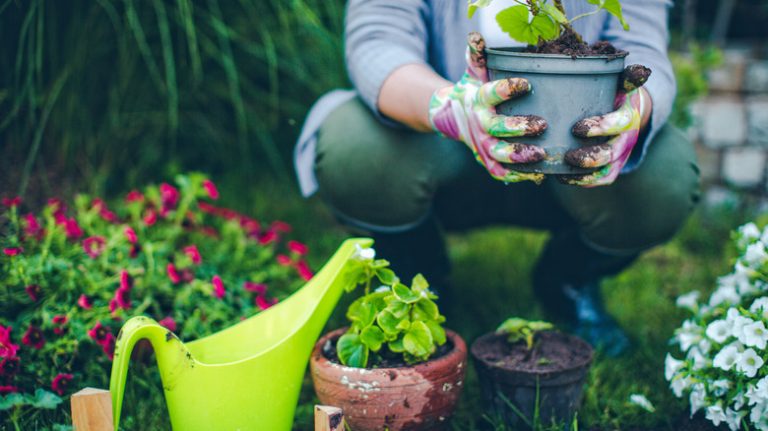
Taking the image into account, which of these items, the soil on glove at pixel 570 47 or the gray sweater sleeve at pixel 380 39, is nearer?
the soil on glove at pixel 570 47

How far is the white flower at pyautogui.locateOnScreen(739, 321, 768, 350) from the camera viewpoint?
1010 millimetres

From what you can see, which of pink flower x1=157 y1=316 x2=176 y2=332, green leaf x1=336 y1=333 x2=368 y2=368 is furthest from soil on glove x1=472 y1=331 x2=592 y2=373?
pink flower x1=157 y1=316 x2=176 y2=332

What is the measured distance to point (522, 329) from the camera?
117cm

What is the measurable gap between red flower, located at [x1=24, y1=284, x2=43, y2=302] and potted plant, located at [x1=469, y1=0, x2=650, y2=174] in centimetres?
85

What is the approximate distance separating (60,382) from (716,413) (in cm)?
102

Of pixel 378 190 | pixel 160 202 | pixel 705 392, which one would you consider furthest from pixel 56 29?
pixel 705 392

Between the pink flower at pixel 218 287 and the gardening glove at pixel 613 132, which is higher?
the gardening glove at pixel 613 132

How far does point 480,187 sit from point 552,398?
0.45 meters

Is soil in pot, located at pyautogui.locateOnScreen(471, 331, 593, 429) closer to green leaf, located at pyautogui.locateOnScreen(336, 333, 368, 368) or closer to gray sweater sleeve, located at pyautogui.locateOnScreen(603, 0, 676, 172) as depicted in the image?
green leaf, located at pyautogui.locateOnScreen(336, 333, 368, 368)

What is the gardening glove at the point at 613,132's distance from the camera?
936 millimetres

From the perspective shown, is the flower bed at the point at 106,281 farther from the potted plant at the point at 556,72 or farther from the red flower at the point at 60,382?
the potted plant at the point at 556,72

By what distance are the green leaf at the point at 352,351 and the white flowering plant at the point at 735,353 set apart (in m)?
0.50

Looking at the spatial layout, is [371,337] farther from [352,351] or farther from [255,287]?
[255,287]

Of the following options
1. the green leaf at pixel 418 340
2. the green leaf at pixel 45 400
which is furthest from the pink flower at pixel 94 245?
the green leaf at pixel 418 340
